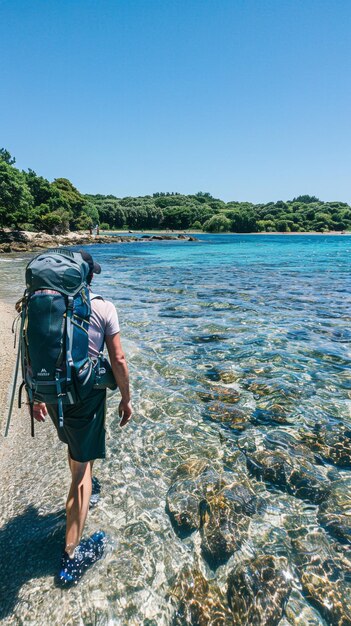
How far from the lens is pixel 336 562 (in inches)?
128

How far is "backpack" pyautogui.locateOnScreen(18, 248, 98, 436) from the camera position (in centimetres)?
241

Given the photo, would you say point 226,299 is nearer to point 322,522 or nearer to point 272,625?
point 322,522

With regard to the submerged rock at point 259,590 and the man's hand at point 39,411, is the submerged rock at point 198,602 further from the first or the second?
the man's hand at point 39,411

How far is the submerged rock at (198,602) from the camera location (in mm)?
2748

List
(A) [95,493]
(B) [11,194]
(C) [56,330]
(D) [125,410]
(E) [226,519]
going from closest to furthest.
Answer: (C) [56,330], (D) [125,410], (E) [226,519], (A) [95,493], (B) [11,194]

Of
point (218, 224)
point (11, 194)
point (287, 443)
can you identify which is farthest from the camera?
point (218, 224)

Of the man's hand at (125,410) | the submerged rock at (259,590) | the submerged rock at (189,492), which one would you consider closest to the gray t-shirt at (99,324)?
the man's hand at (125,410)

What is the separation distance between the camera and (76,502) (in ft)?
9.54

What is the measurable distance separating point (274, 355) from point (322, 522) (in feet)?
16.5

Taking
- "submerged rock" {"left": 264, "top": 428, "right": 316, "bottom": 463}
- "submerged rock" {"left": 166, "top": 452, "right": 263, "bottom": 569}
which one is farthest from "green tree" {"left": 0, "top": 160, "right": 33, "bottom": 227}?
"submerged rock" {"left": 166, "top": 452, "right": 263, "bottom": 569}

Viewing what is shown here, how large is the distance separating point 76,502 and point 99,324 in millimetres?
1542

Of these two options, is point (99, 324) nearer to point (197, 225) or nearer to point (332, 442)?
point (332, 442)

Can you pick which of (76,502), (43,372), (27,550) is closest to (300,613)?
(76,502)

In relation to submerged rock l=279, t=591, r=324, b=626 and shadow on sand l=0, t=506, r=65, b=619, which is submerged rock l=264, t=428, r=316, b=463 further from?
shadow on sand l=0, t=506, r=65, b=619
